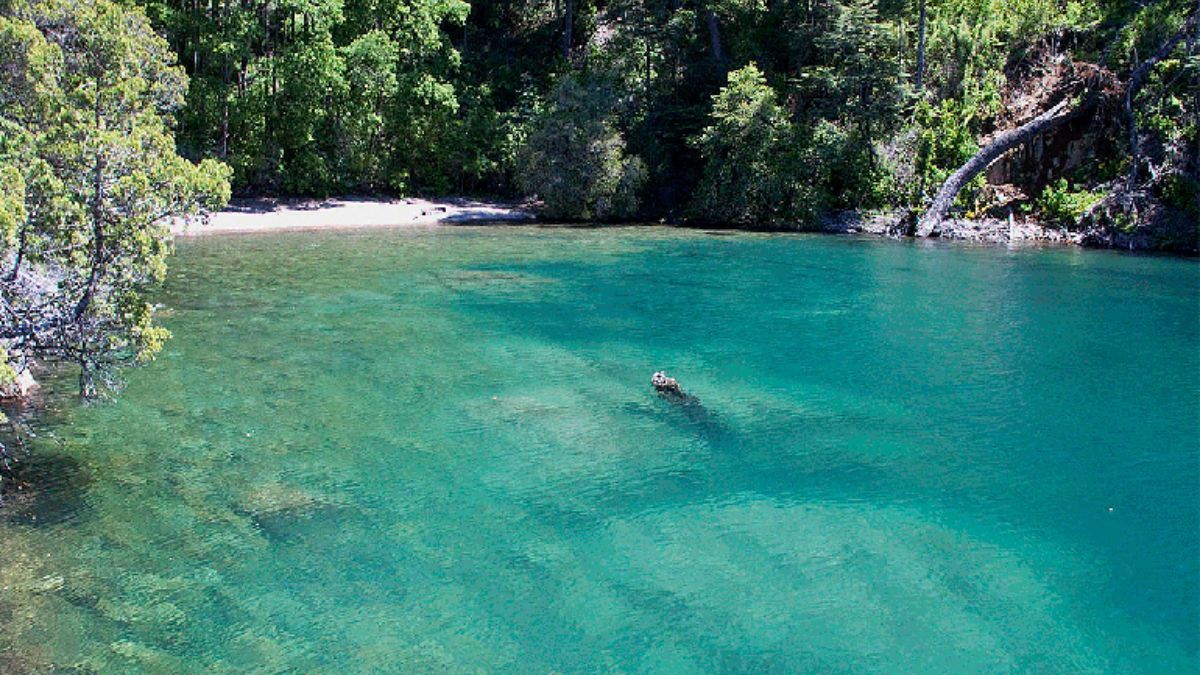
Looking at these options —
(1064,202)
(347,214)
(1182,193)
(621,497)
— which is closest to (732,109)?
(1064,202)

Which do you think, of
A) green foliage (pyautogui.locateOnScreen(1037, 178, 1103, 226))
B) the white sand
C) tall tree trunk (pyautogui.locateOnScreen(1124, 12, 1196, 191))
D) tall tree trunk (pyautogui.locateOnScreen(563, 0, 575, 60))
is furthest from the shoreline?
tall tree trunk (pyautogui.locateOnScreen(563, 0, 575, 60))

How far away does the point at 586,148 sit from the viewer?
4469cm

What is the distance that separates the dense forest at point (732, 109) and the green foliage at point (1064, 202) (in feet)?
0.31

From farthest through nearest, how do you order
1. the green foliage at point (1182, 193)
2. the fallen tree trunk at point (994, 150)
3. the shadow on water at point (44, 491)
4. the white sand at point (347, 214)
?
the white sand at point (347, 214)
the fallen tree trunk at point (994, 150)
the green foliage at point (1182, 193)
the shadow on water at point (44, 491)

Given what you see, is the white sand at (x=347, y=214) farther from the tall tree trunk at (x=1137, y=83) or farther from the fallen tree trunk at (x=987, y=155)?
the tall tree trunk at (x=1137, y=83)

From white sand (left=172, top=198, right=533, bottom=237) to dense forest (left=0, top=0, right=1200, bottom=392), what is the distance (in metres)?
1.24

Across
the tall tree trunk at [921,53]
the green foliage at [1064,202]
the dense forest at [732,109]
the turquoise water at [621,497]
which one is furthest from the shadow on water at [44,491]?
the tall tree trunk at [921,53]

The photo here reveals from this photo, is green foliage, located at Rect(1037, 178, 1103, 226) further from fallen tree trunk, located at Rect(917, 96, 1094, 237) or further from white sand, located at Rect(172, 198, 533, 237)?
white sand, located at Rect(172, 198, 533, 237)

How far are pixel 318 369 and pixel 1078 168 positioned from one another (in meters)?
33.9

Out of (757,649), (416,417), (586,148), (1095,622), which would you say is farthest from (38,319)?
(586,148)

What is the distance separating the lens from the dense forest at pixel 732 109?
38.9m

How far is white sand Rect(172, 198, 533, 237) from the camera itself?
1651 inches

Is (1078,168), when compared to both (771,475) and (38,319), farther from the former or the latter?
(38,319)

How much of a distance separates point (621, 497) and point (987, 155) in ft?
109
